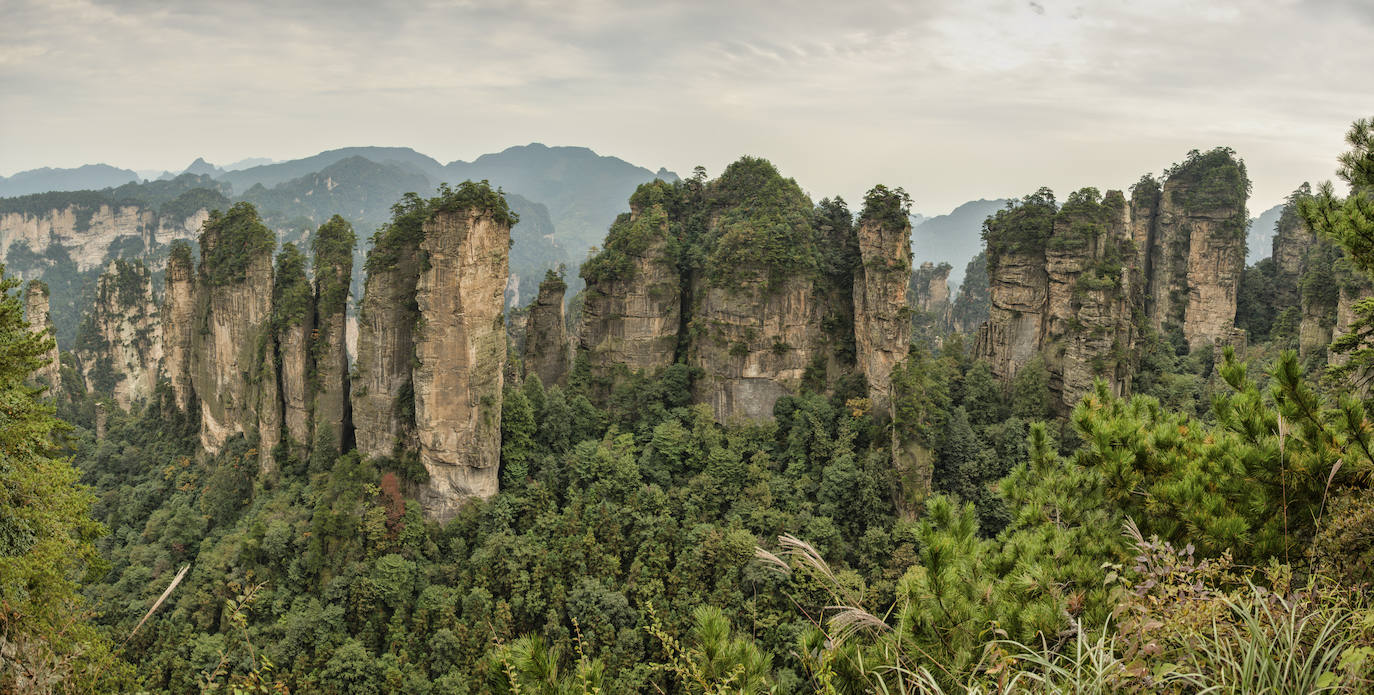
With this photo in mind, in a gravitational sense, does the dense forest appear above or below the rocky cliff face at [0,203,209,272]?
below

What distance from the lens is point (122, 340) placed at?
6338 centimetres

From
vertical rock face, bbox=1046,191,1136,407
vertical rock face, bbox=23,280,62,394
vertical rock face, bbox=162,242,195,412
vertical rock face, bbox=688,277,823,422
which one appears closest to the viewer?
vertical rock face, bbox=1046,191,1136,407

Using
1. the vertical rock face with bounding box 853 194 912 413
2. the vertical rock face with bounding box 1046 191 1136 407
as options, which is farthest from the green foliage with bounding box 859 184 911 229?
the vertical rock face with bounding box 1046 191 1136 407

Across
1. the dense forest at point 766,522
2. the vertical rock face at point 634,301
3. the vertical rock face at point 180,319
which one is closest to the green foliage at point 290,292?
the dense forest at point 766,522

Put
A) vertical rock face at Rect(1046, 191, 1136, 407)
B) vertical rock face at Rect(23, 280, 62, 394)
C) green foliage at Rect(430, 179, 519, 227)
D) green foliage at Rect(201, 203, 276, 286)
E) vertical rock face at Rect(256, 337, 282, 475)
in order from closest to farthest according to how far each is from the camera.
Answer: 1. green foliage at Rect(430, 179, 519, 227)
2. vertical rock face at Rect(1046, 191, 1136, 407)
3. vertical rock face at Rect(256, 337, 282, 475)
4. green foliage at Rect(201, 203, 276, 286)
5. vertical rock face at Rect(23, 280, 62, 394)

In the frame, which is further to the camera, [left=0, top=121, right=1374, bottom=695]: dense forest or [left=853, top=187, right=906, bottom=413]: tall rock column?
[left=853, top=187, right=906, bottom=413]: tall rock column

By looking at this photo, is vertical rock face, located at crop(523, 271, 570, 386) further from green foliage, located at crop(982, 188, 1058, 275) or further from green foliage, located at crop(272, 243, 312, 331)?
green foliage, located at crop(982, 188, 1058, 275)

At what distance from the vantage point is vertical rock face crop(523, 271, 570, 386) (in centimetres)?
3444

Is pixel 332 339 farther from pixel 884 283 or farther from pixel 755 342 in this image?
pixel 884 283

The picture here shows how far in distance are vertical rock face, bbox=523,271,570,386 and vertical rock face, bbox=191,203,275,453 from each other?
11.5 metres

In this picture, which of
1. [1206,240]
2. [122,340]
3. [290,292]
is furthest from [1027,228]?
[122,340]

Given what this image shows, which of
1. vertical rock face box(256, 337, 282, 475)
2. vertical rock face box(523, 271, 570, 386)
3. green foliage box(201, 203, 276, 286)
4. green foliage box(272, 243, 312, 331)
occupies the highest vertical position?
green foliage box(201, 203, 276, 286)

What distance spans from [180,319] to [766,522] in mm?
31887

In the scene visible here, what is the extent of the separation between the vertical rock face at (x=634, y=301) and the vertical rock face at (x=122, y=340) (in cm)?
5405
